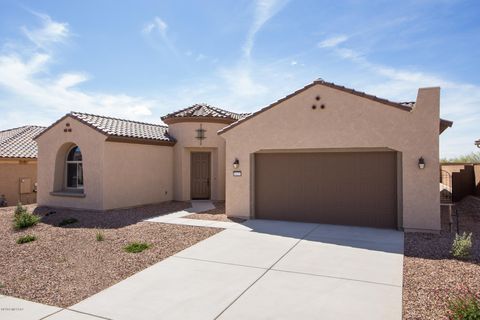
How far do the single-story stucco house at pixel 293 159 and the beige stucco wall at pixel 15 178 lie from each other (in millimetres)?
6136

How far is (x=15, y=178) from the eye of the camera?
20.9 m

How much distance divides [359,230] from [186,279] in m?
6.30

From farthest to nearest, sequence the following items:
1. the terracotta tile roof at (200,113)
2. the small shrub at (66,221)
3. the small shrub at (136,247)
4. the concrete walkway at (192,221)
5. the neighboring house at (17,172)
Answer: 1. the neighboring house at (17,172)
2. the terracotta tile roof at (200,113)
3. the small shrub at (66,221)
4. the concrete walkway at (192,221)
5. the small shrub at (136,247)

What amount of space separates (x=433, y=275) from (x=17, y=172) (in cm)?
2319

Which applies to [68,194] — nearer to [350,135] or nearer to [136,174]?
[136,174]

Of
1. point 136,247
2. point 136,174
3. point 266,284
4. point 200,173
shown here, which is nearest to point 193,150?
point 200,173

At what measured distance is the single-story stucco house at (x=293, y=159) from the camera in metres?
10.2

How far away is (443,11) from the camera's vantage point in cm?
908

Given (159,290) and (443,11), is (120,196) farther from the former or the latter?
(443,11)

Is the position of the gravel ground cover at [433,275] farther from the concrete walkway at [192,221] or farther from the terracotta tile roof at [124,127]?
the terracotta tile roof at [124,127]

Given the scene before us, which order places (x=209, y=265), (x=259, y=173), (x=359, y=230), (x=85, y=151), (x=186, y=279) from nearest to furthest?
(x=186, y=279) < (x=209, y=265) < (x=359, y=230) < (x=259, y=173) < (x=85, y=151)

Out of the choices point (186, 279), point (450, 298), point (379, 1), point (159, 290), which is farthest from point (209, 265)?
point (379, 1)

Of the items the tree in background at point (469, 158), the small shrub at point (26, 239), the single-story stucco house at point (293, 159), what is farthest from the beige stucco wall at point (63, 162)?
the tree in background at point (469, 158)

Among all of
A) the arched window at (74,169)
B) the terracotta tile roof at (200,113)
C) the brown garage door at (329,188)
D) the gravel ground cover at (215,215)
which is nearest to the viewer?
the brown garage door at (329,188)
